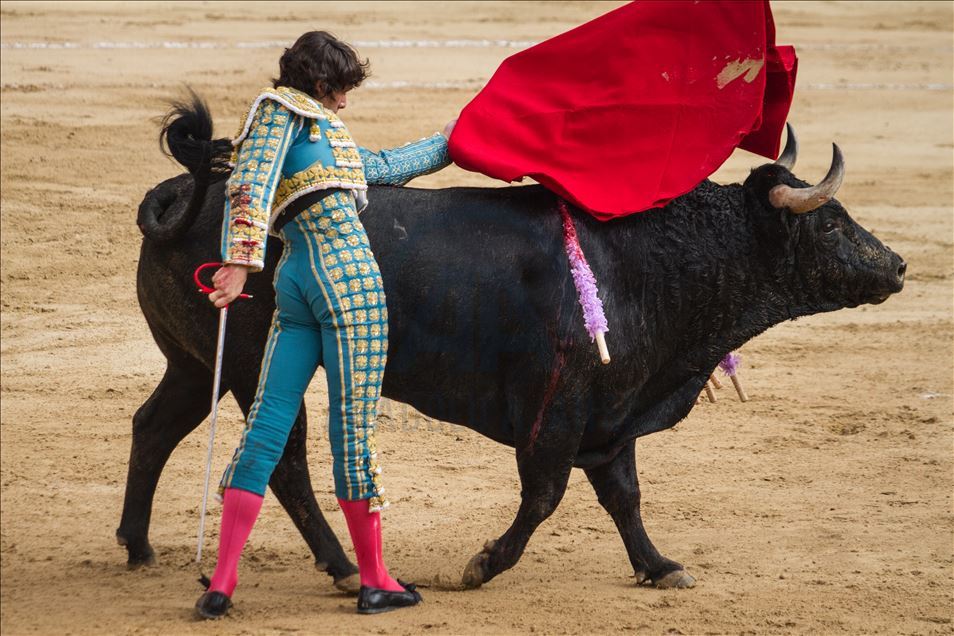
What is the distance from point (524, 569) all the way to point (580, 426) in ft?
2.67

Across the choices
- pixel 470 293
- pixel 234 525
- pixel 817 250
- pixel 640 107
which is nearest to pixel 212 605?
pixel 234 525

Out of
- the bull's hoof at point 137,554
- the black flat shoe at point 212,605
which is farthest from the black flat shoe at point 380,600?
the bull's hoof at point 137,554

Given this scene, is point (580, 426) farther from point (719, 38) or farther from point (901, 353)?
point (901, 353)

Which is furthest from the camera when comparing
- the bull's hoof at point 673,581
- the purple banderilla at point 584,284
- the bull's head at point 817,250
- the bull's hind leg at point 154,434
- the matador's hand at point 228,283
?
the bull's hind leg at point 154,434

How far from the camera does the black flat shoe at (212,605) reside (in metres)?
4.58

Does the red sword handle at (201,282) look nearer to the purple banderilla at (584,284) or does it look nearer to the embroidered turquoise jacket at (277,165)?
the embroidered turquoise jacket at (277,165)

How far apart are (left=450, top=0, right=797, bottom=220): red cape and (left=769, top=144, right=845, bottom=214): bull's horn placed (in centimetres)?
24

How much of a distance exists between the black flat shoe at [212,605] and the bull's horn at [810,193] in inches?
90.7

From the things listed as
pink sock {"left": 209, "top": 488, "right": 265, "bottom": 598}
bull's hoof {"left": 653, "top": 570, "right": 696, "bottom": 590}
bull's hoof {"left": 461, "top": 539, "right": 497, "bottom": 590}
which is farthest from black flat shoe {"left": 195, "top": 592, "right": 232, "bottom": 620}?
bull's hoof {"left": 653, "top": 570, "right": 696, "bottom": 590}

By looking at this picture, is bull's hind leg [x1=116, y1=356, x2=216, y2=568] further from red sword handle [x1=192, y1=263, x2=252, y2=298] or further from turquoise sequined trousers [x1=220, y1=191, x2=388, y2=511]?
turquoise sequined trousers [x1=220, y1=191, x2=388, y2=511]

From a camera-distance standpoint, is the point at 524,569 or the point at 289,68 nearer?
the point at 289,68

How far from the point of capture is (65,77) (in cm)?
1273

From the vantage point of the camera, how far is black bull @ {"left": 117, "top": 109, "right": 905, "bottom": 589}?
16.3ft

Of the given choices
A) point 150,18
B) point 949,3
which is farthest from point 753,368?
point 949,3
